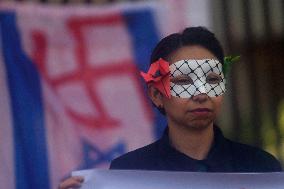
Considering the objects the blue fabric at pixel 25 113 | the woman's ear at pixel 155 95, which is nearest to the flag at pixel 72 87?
the blue fabric at pixel 25 113

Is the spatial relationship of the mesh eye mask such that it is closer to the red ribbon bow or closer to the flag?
the red ribbon bow

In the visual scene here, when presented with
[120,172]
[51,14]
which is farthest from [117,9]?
[120,172]

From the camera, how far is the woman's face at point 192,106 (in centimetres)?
282

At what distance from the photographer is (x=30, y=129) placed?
9.80 feet

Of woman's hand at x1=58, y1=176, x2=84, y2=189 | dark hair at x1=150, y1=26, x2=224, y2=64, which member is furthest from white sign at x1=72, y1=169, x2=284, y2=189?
dark hair at x1=150, y1=26, x2=224, y2=64

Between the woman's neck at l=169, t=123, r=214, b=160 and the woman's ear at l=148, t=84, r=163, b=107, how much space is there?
114 mm

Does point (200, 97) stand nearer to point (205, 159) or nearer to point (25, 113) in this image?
point (205, 159)

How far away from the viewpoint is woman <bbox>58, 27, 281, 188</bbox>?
2.83 m

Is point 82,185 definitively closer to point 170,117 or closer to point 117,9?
point 170,117

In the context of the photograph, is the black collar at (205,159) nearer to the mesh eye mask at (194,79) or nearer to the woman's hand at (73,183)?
the mesh eye mask at (194,79)

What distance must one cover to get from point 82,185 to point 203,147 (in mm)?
489

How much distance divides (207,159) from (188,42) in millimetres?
452

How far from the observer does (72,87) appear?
3033mm

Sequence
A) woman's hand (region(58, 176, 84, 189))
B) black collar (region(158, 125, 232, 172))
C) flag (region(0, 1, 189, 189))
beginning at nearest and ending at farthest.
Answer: woman's hand (region(58, 176, 84, 189)) → black collar (region(158, 125, 232, 172)) → flag (region(0, 1, 189, 189))
